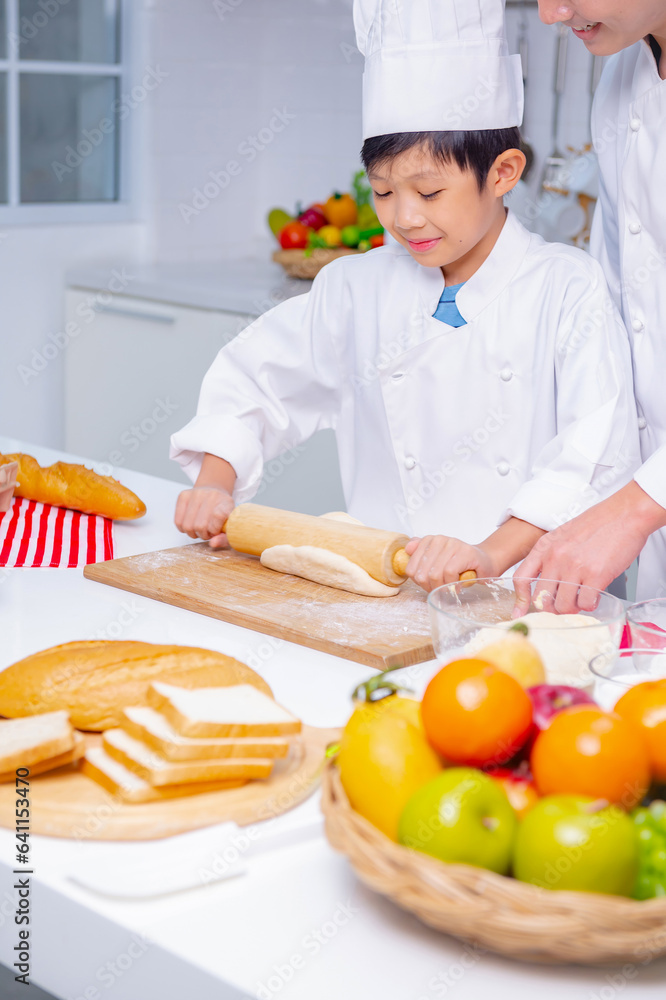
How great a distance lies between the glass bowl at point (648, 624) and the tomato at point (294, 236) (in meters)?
2.16

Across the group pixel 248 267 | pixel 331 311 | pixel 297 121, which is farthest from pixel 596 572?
pixel 297 121

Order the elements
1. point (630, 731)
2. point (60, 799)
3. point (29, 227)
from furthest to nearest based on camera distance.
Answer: point (29, 227) → point (60, 799) → point (630, 731)

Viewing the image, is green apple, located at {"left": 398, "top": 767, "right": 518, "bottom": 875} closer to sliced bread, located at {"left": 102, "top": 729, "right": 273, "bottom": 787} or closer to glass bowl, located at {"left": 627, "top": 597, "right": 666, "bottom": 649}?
sliced bread, located at {"left": 102, "top": 729, "right": 273, "bottom": 787}

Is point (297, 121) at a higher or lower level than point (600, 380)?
higher

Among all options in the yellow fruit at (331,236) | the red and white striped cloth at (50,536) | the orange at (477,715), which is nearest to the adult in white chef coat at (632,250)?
the orange at (477,715)

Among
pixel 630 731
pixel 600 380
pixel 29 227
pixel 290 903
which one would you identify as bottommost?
pixel 290 903

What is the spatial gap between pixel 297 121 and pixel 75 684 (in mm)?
2814

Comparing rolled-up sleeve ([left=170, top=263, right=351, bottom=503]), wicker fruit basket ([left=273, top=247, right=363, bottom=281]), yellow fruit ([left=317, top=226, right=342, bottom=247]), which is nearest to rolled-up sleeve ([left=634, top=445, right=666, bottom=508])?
rolled-up sleeve ([left=170, top=263, right=351, bottom=503])

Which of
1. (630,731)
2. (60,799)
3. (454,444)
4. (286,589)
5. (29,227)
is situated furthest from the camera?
(29,227)

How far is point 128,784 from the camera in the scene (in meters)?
0.70

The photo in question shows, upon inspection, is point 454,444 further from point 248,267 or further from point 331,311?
point 248,267

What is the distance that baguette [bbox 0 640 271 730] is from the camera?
0.80 metres

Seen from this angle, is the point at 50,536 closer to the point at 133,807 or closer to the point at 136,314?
the point at 133,807

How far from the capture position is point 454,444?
57.7 inches
